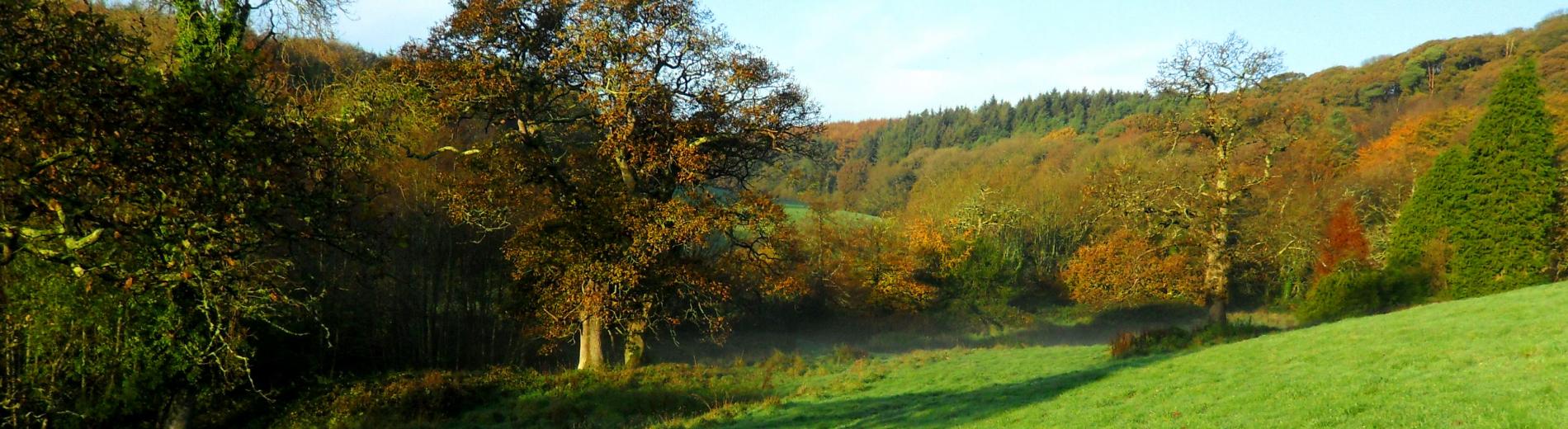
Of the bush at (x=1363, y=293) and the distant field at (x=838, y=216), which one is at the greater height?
the distant field at (x=838, y=216)

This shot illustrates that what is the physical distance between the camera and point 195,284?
9023mm

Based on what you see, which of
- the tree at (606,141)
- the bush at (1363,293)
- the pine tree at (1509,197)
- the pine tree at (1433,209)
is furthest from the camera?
the pine tree at (1433,209)

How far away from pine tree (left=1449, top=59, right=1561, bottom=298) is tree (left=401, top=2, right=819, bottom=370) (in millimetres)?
29205

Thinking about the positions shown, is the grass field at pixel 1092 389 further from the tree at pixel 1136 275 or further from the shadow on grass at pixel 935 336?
the shadow on grass at pixel 935 336

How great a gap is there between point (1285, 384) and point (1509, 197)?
95.8 ft

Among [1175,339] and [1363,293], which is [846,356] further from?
[1363,293]

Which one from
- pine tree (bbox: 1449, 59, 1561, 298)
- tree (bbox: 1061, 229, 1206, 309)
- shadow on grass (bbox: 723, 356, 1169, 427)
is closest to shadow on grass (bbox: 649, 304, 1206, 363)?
tree (bbox: 1061, 229, 1206, 309)

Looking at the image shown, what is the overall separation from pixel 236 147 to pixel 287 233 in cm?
145

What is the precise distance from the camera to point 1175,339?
92.2 ft

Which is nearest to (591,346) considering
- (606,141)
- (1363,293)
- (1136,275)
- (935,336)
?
(606,141)

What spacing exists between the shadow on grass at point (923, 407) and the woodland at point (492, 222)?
208 cm

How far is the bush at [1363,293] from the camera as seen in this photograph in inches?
1345

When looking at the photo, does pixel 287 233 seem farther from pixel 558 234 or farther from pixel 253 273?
pixel 558 234

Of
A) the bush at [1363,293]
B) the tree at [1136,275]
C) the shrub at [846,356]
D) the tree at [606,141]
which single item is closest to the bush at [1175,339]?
the tree at [1136,275]
